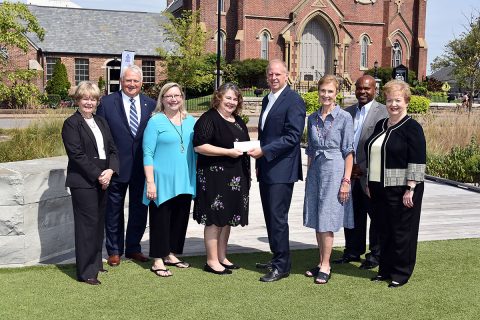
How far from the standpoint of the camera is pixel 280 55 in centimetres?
4284

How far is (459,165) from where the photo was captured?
11.4m

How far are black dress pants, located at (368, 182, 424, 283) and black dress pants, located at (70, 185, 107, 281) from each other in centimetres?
270

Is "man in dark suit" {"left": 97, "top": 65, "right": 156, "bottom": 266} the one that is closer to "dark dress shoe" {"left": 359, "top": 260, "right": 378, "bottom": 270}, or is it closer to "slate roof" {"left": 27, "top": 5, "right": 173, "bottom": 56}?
"dark dress shoe" {"left": 359, "top": 260, "right": 378, "bottom": 270}

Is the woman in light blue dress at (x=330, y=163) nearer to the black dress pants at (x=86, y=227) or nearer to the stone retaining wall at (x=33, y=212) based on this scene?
the black dress pants at (x=86, y=227)

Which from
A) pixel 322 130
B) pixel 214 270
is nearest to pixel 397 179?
pixel 322 130

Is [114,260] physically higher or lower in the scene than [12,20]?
lower

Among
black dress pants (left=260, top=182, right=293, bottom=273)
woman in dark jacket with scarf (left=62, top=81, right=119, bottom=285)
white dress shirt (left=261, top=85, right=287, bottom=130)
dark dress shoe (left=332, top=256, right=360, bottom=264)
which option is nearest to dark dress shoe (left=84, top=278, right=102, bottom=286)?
woman in dark jacket with scarf (left=62, top=81, right=119, bottom=285)

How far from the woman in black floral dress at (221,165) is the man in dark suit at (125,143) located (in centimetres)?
76

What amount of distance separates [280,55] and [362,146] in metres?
38.1

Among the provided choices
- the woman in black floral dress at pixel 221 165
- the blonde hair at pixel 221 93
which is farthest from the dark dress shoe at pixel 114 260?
the blonde hair at pixel 221 93

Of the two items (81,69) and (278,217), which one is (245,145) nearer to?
(278,217)

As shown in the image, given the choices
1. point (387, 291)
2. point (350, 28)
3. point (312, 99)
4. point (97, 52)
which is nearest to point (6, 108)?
point (97, 52)

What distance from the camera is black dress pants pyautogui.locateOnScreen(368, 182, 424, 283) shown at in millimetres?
5152

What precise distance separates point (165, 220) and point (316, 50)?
1588 inches
